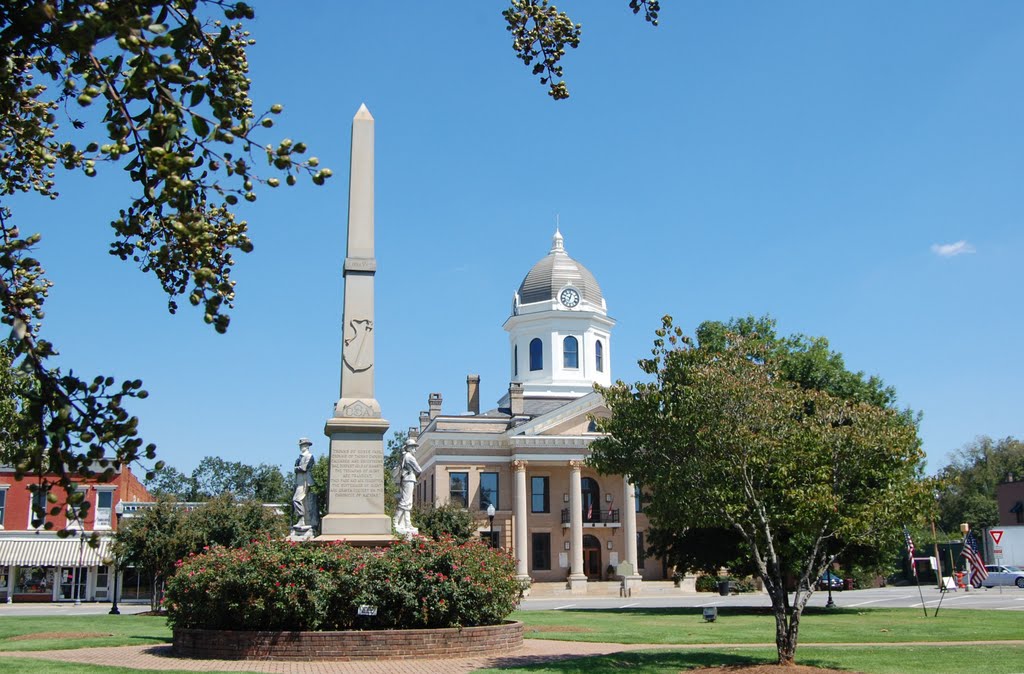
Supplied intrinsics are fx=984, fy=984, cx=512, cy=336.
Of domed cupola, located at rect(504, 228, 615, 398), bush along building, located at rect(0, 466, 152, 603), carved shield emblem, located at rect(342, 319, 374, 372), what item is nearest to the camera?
carved shield emblem, located at rect(342, 319, 374, 372)

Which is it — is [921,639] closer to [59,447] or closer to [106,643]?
[106,643]

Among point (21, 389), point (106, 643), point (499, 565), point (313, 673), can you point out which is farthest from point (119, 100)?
point (106, 643)

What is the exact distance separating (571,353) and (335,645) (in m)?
49.0

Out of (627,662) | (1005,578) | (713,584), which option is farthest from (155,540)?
(1005,578)

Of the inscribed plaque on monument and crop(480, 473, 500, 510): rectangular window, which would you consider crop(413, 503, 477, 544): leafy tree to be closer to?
crop(480, 473, 500, 510): rectangular window

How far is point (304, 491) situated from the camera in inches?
821

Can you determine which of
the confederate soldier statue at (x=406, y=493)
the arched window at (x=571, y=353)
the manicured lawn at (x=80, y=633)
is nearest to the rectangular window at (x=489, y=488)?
the arched window at (x=571, y=353)

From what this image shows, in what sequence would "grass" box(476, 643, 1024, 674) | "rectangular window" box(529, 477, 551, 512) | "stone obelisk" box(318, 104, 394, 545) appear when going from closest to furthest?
1. "grass" box(476, 643, 1024, 674)
2. "stone obelisk" box(318, 104, 394, 545)
3. "rectangular window" box(529, 477, 551, 512)

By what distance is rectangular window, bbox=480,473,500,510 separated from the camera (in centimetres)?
5872

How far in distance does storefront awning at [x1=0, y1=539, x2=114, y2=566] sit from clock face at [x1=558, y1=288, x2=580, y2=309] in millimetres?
30527

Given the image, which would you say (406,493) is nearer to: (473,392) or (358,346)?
(358,346)

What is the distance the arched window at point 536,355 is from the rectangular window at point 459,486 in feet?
30.7

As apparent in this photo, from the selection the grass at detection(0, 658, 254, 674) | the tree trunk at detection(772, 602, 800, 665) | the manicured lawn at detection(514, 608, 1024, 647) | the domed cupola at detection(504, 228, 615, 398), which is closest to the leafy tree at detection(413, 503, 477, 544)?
the manicured lawn at detection(514, 608, 1024, 647)

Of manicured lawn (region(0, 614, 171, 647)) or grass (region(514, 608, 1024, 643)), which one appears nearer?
manicured lawn (region(0, 614, 171, 647))
